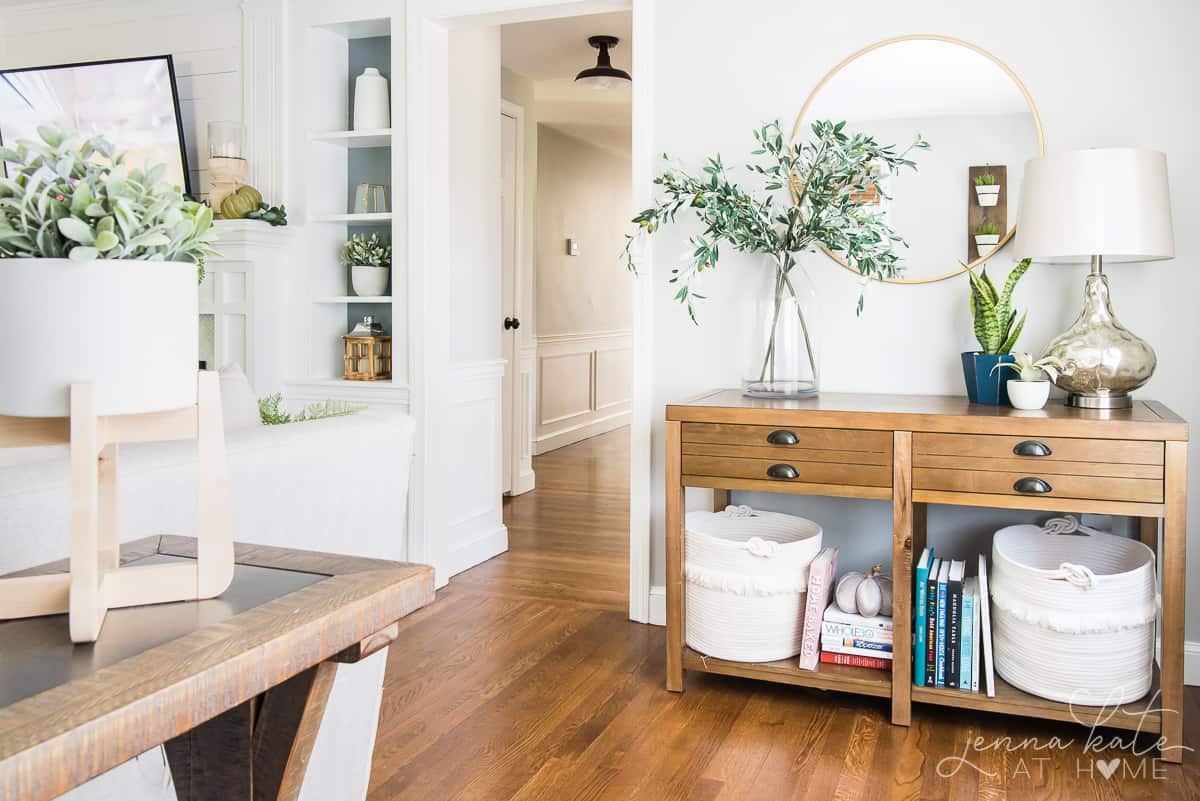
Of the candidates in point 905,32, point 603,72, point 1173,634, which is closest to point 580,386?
point 603,72

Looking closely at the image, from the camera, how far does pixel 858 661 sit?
2.68m

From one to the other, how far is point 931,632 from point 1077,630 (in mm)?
345

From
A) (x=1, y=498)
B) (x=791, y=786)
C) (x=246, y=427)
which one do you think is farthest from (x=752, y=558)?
(x=1, y=498)

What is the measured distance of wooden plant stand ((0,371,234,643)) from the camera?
0.94 metres

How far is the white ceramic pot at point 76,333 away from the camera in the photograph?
36.8 inches

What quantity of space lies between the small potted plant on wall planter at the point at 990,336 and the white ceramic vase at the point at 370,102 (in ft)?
7.54

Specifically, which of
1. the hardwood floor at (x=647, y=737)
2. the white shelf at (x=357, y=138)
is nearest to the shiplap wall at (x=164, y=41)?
the white shelf at (x=357, y=138)

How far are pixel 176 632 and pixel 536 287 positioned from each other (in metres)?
6.16

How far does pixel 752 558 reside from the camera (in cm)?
272

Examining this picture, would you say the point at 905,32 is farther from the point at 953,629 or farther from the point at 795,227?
the point at 953,629

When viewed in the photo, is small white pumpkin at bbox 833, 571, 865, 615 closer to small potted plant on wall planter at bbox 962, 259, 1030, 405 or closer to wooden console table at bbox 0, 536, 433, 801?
small potted plant on wall planter at bbox 962, 259, 1030, 405

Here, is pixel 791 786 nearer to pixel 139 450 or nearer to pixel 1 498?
pixel 139 450

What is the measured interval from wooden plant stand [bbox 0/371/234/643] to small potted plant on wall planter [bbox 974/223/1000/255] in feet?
8.12

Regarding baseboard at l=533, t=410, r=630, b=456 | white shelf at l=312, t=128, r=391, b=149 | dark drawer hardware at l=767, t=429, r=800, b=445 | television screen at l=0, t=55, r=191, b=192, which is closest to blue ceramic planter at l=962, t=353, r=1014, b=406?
dark drawer hardware at l=767, t=429, r=800, b=445
